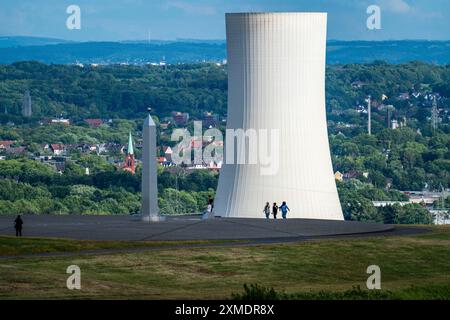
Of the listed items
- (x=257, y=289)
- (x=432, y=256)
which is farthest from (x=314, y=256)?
(x=257, y=289)

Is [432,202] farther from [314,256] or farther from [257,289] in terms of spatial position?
[257,289]

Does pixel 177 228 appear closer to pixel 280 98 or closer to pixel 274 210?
→ pixel 274 210

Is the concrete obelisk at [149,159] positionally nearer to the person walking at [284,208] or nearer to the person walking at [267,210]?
the person walking at [267,210]

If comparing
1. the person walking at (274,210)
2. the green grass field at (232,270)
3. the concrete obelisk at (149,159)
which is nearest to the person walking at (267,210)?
the person walking at (274,210)

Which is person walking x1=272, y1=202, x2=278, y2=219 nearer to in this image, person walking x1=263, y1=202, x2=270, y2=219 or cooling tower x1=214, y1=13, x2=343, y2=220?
person walking x1=263, y1=202, x2=270, y2=219

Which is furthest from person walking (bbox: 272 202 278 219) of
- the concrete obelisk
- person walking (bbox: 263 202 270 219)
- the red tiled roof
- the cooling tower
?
the red tiled roof

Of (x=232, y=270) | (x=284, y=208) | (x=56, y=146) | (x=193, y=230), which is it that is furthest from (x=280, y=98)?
(x=56, y=146)
